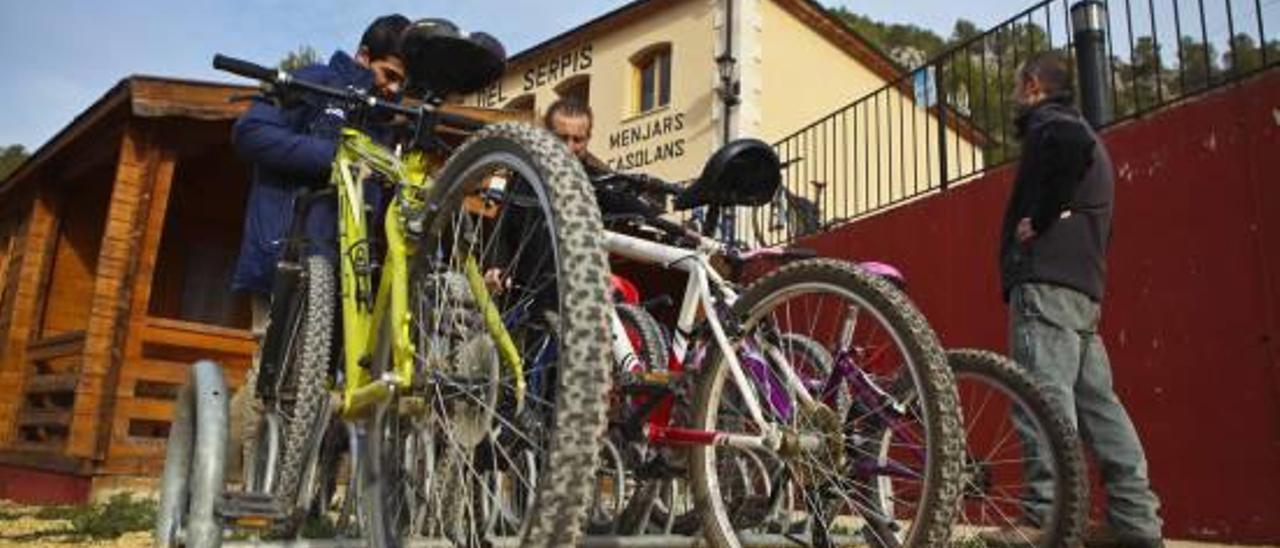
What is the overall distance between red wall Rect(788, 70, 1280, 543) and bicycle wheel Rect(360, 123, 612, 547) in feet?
13.5

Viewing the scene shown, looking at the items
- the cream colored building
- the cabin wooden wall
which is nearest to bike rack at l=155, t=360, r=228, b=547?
the cabin wooden wall

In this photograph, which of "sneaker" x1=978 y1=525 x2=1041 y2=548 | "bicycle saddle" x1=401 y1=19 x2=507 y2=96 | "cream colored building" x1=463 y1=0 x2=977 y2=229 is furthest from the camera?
"cream colored building" x1=463 y1=0 x2=977 y2=229

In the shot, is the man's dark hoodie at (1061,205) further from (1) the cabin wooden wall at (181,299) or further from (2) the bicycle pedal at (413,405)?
(1) the cabin wooden wall at (181,299)

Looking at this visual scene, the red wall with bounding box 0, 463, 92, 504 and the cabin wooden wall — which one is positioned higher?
the cabin wooden wall

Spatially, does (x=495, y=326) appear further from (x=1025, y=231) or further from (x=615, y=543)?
(x=1025, y=231)

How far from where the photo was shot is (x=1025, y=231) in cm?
406

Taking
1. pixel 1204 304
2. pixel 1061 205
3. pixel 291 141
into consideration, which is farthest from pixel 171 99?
pixel 1204 304

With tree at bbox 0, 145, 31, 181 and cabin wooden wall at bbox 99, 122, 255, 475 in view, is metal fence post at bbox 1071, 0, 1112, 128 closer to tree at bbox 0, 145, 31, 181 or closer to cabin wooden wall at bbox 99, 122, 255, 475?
cabin wooden wall at bbox 99, 122, 255, 475

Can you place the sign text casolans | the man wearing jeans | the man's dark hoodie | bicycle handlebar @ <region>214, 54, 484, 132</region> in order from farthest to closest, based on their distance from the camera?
1. the sign text casolans
2. the man's dark hoodie
3. the man wearing jeans
4. bicycle handlebar @ <region>214, 54, 484, 132</region>

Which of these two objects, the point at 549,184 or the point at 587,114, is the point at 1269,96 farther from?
the point at 549,184

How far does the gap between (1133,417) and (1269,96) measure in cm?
182

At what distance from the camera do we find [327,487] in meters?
3.26

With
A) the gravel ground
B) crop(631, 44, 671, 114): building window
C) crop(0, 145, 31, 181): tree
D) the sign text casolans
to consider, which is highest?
crop(0, 145, 31, 181): tree

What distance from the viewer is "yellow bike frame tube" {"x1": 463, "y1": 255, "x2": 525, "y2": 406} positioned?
2275 mm
